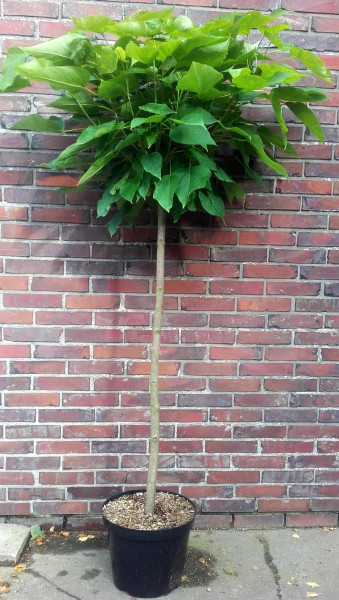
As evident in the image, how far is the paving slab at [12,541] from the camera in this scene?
7.50ft

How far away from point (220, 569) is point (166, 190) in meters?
1.58

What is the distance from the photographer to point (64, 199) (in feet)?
8.10

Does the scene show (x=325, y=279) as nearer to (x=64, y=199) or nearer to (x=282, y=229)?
(x=282, y=229)

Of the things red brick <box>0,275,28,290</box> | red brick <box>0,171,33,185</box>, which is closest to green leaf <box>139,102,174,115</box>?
red brick <box>0,171,33,185</box>

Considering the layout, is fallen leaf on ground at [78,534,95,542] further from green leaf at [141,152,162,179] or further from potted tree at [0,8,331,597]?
green leaf at [141,152,162,179]

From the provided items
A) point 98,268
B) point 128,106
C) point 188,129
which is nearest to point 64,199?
point 98,268

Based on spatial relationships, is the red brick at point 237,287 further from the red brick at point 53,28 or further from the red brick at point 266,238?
the red brick at point 53,28

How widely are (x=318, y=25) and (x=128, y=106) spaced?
1.14 metres

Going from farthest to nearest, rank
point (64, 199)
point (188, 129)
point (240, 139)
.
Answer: point (64, 199) → point (240, 139) → point (188, 129)

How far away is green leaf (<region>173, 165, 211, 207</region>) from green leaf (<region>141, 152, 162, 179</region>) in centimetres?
10

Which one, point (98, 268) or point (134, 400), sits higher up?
point (98, 268)

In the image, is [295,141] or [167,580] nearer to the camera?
[167,580]

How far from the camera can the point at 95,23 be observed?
1816 millimetres

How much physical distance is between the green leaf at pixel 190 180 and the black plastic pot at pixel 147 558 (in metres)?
1.24
